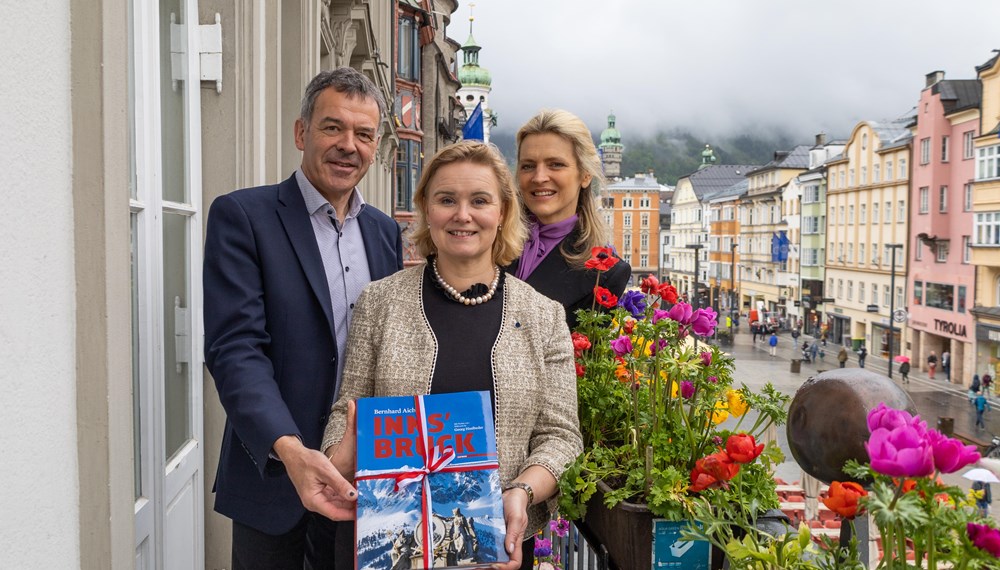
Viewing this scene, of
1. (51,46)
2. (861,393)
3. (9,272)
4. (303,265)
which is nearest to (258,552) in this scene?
(303,265)

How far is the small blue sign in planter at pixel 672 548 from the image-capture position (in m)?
1.82

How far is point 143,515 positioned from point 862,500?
78.3 inches

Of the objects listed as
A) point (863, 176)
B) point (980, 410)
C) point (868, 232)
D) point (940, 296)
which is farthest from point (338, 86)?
point (863, 176)

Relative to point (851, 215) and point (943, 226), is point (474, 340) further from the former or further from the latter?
point (851, 215)

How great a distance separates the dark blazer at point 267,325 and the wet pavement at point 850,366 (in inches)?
628

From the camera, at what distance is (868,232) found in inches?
1813

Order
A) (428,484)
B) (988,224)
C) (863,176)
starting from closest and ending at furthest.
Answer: (428,484)
(988,224)
(863,176)

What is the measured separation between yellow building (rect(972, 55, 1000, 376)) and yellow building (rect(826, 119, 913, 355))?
256 inches

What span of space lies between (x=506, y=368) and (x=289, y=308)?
0.55 meters

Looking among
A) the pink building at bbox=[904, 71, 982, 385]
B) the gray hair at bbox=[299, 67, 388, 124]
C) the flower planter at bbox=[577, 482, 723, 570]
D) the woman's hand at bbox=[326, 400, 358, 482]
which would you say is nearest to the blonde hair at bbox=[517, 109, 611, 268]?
the gray hair at bbox=[299, 67, 388, 124]

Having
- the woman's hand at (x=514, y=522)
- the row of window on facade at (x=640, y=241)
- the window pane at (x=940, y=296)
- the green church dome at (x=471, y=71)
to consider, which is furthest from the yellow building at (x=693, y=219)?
the woman's hand at (x=514, y=522)

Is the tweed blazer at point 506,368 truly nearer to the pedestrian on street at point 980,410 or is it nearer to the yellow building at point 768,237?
the pedestrian on street at point 980,410

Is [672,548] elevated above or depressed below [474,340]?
below

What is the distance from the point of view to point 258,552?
2182mm
